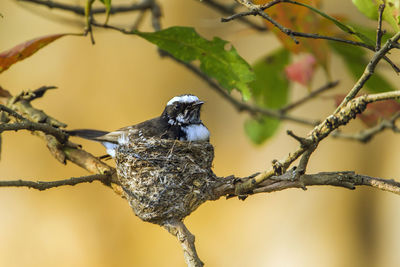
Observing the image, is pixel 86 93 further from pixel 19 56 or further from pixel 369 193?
pixel 19 56

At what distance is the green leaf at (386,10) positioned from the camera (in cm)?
179

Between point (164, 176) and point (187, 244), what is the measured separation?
924mm

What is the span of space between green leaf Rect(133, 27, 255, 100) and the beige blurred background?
313 centimetres

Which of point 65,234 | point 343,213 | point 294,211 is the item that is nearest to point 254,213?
point 294,211

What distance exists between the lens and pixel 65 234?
6602mm

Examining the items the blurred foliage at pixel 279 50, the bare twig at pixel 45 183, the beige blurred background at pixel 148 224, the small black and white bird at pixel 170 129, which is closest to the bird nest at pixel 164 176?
the small black and white bird at pixel 170 129

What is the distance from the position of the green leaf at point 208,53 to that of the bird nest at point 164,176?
51 centimetres

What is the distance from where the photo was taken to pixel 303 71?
3.32 meters

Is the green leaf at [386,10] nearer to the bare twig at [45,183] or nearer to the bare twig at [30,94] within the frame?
the bare twig at [45,183]

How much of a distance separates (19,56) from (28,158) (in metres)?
4.61

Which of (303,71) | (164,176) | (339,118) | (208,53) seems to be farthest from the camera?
(303,71)

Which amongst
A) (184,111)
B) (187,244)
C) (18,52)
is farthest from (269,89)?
(187,244)

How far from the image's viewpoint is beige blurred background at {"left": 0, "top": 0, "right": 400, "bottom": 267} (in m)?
5.69

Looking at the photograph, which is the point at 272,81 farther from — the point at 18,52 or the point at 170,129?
the point at 18,52
